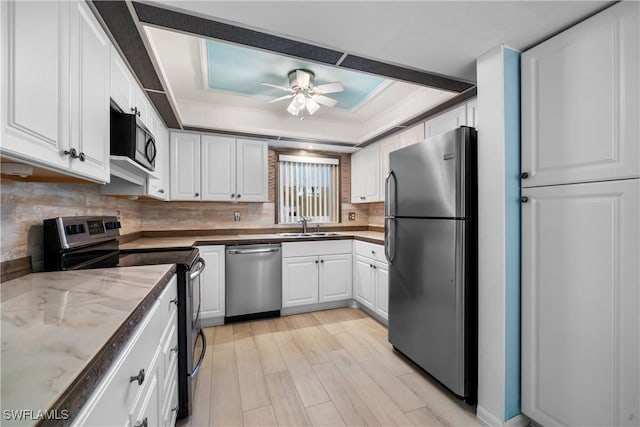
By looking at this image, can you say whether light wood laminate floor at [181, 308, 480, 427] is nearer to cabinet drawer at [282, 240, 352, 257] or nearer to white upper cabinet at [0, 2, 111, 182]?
cabinet drawer at [282, 240, 352, 257]

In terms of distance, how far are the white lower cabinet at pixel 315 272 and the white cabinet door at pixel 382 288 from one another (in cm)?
52

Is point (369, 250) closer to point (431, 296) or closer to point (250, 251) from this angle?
point (431, 296)

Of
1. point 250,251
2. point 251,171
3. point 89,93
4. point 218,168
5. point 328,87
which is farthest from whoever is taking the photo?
point 251,171

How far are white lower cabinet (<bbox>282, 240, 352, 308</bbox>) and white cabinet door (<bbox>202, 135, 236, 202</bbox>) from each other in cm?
94

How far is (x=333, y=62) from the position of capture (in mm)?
1736

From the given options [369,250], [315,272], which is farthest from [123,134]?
[369,250]

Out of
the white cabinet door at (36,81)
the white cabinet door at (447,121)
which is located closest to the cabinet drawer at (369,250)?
the white cabinet door at (447,121)

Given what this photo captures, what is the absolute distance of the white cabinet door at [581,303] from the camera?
1.15 m

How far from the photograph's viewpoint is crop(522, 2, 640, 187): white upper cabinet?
1.16 m

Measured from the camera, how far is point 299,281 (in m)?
3.16

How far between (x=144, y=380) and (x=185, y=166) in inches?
100

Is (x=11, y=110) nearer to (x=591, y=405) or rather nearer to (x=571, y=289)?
(x=571, y=289)

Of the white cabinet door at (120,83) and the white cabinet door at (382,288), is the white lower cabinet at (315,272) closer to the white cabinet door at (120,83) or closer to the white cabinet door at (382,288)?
the white cabinet door at (382,288)

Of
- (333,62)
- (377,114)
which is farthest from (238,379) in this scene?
(377,114)
